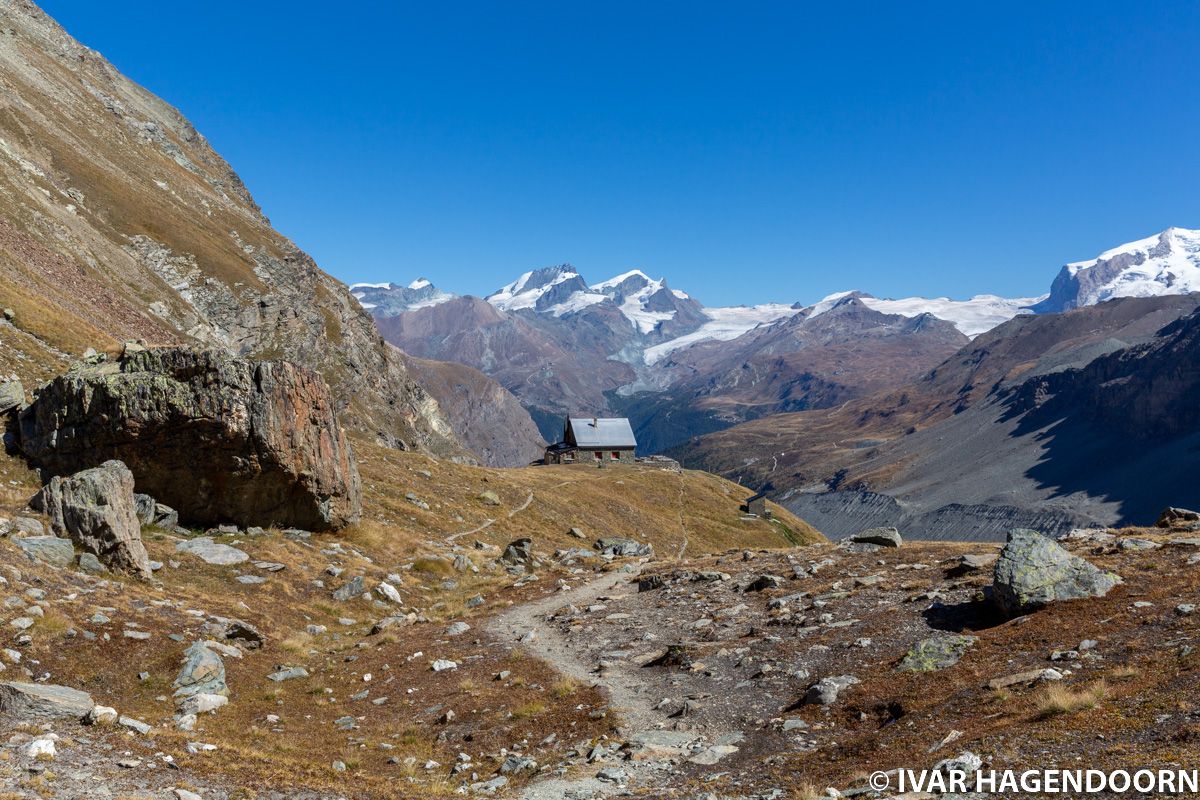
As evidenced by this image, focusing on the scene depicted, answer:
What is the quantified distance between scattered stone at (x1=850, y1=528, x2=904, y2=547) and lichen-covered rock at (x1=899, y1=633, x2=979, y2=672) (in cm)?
1590

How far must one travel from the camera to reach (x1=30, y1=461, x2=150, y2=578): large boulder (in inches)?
939

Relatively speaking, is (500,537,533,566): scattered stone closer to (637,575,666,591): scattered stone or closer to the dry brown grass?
(637,575,666,591): scattered stone

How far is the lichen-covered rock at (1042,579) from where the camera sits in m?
20.0

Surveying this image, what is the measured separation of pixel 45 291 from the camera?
187 ft

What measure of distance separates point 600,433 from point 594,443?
3.19 meters

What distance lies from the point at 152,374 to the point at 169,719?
2015cm

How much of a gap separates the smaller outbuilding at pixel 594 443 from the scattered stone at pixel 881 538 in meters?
89.1

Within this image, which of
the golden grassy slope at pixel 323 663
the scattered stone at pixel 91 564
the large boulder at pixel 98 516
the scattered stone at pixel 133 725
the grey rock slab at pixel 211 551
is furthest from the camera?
the grey rock slab at pixel 211 551

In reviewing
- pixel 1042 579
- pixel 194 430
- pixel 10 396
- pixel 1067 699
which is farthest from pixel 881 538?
pixel 10 396

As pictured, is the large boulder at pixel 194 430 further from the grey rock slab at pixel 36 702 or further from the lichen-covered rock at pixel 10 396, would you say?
the grey rock slab at pixel 36 702

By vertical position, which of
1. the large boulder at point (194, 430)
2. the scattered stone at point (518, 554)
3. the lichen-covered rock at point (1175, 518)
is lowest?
the scattered stone at point (518, 554)

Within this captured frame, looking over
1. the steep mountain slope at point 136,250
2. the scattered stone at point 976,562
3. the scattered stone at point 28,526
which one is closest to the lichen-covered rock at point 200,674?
the scattered stone at point 28,526

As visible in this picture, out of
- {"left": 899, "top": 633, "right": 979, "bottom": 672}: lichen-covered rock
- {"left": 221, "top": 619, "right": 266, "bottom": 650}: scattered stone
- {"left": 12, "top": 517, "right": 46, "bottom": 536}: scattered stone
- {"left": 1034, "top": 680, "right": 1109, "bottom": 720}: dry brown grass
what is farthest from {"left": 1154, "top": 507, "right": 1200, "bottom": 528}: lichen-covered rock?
{"left": 12, "top": 517, "right": 46, "bottom": 536}: scattered stone

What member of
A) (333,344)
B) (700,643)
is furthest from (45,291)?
(333,344)
